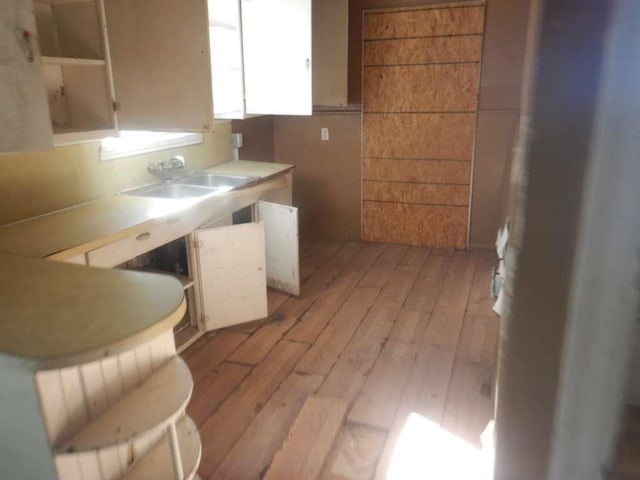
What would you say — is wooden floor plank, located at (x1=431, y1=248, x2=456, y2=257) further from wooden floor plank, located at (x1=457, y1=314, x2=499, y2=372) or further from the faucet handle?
the faucet handle

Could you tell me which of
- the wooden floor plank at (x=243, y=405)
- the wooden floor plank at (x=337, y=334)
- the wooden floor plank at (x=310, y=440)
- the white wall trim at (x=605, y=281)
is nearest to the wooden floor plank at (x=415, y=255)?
the wooden floor plank at (x=337, y=334)

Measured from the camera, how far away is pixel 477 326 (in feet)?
10.3

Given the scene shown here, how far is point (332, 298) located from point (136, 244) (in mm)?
1627

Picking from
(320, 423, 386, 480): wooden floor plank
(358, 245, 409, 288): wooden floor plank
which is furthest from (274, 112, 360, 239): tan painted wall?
(320, 423, 386, 480): wooden floor plank

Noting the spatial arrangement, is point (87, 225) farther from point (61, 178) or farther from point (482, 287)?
point (482, 287)

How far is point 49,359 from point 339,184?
3.93 meters

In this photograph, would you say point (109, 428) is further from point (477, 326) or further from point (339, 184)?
point (339, 184)

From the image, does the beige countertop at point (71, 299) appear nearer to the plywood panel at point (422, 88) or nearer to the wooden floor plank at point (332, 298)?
the wooden floor plank at point (332, 298)

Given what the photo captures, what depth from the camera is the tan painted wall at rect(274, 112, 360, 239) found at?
15.6 feet

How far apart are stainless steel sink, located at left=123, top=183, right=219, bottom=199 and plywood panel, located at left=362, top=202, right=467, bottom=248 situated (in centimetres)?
199

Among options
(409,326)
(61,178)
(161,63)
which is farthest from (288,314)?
(161,63)

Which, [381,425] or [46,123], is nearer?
[46,123]

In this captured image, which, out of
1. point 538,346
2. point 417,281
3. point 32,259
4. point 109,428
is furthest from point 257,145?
point 538,346

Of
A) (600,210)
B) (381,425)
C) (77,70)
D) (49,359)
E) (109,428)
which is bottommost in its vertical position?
(381,425)
